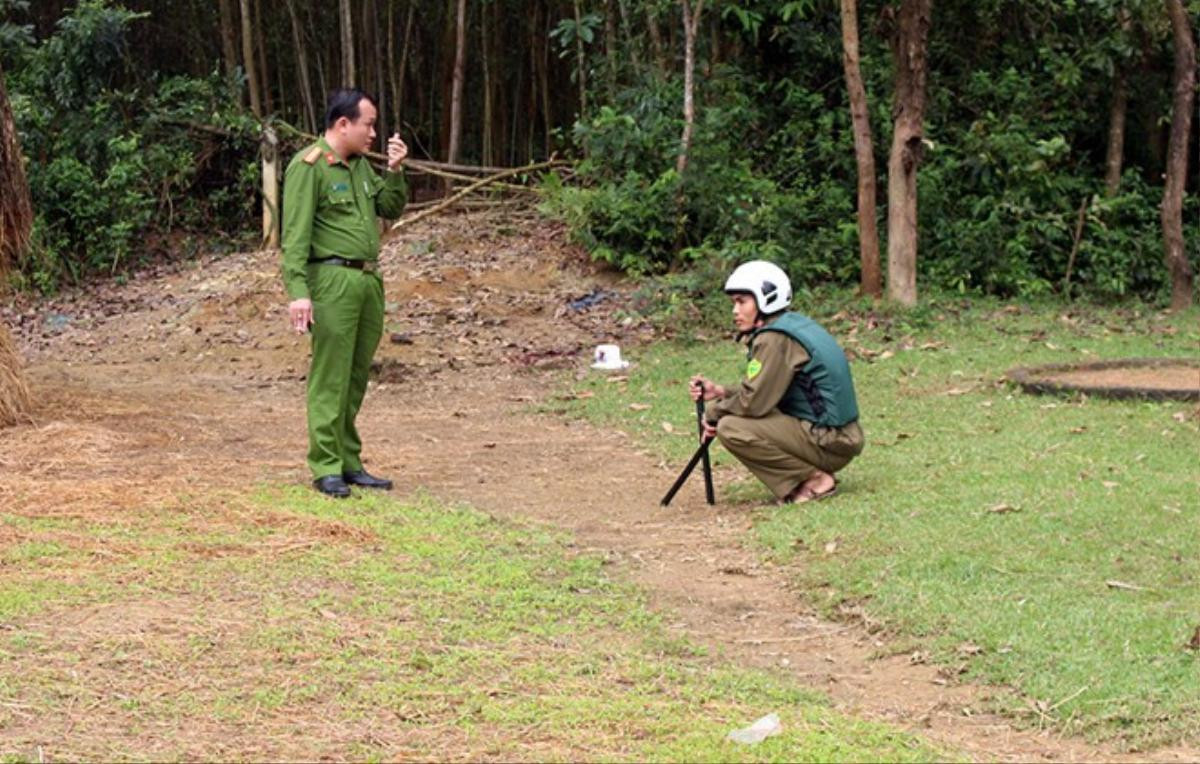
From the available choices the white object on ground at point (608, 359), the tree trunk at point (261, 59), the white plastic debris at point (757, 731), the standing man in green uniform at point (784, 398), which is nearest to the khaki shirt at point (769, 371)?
the standing man in green uniform at point (784, 398)

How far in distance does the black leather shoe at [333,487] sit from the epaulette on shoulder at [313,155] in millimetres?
1630

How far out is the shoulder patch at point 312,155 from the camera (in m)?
8.06

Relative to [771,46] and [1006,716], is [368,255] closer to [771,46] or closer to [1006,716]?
[1006,716]

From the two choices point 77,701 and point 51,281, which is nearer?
point 77,701

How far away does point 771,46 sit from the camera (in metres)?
18.2

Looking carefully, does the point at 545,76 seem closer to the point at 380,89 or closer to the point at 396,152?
the point at 380,89

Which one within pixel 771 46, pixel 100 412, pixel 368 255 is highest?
pixel 771 46

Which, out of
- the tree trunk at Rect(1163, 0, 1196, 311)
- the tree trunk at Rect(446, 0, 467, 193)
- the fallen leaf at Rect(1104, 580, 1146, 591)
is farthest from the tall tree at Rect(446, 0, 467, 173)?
the fallen leaf at Rect(1104, 580, 1146, 591)

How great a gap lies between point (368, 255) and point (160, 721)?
12.9 ft

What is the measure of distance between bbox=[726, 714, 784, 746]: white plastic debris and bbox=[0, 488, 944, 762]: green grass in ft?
0.13

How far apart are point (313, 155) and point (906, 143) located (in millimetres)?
7777

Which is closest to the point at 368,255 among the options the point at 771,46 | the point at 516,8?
the point at 771,46

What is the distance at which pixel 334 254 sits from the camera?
8109mm

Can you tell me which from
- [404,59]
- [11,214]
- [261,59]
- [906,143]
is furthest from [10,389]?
[404,59]
